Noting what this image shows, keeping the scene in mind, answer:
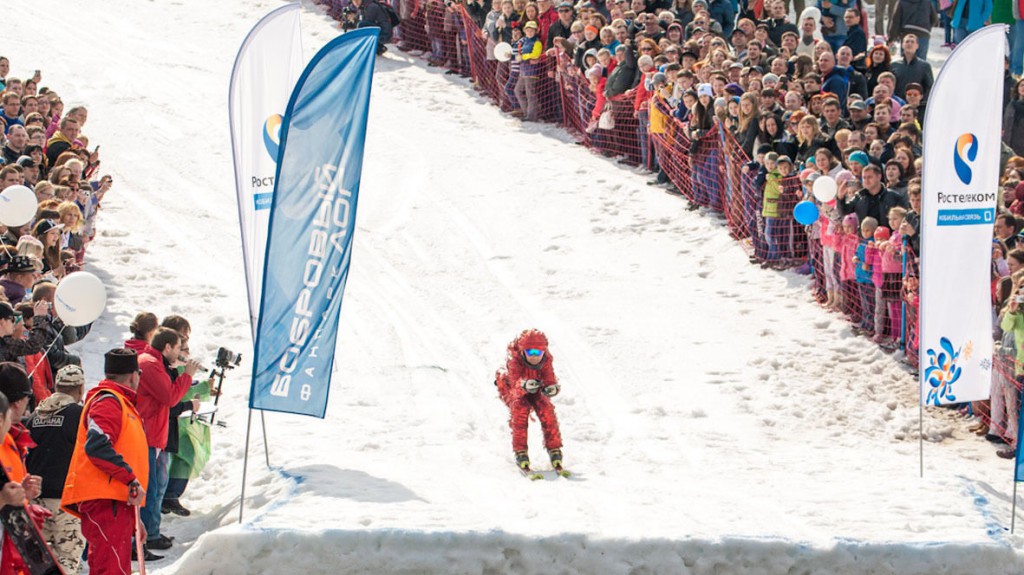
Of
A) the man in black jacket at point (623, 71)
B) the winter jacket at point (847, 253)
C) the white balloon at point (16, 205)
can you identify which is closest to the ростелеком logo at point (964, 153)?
the winter jacket at point (847, 253)

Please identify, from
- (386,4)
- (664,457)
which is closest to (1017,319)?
(664,457)

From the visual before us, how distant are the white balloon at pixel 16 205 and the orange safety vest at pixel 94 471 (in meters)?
3.90

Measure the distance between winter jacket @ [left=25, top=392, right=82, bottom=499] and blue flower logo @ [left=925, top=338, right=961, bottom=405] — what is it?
6179 mm

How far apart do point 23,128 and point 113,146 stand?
5.58 meters

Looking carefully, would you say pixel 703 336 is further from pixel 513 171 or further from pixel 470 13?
pixel 470 13

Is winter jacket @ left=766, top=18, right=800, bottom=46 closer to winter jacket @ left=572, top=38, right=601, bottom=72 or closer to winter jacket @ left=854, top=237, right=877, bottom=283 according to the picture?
winter jacket @ left=572, top=38, right=601, bottom=72

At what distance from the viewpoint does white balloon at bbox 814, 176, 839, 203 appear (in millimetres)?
13227

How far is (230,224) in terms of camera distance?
16891mm

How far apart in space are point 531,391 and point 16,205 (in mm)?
4512

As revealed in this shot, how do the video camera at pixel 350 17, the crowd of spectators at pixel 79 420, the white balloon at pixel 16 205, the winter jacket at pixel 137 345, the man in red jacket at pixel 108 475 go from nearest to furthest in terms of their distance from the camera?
the crowd of spectators at pixel 79 420 → the man in red jacket at pixel 108 475 → the winter jacket at pixel 137 345 → the white balloon at pixel 16 205 → the video camera at pixel 350 17

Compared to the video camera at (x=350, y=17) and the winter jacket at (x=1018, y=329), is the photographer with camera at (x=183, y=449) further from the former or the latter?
the video camera at (x=350, y=17)

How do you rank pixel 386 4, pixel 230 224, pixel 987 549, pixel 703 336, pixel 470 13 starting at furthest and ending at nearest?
1. pixel 386 4
2. pixel 470 13
3. pixel 230 224
4. pixel 703 336
5. pixel 987 549

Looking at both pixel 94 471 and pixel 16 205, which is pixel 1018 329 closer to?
pixel 94 471

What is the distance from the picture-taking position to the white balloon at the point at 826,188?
43.4 feet
